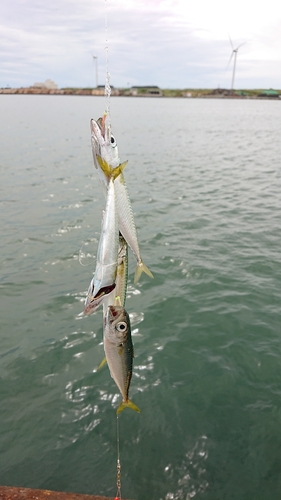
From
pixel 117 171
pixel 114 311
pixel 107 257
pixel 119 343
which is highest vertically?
pixel 117 171

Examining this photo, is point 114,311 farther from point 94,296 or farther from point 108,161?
point 108,161

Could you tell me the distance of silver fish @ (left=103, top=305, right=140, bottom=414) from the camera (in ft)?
10.2

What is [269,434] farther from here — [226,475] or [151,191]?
[151,191]

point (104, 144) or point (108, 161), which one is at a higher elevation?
point (104, 144)

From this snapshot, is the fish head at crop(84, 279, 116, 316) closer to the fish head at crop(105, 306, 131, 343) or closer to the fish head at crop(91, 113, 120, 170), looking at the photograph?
the fish head at crop(105, 306, 131, 343)

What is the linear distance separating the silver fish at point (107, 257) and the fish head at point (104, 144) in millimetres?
193

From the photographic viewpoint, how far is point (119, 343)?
10.7 feet

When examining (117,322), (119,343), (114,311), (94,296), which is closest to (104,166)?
(94,296)

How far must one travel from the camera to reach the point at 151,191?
24.2 meters

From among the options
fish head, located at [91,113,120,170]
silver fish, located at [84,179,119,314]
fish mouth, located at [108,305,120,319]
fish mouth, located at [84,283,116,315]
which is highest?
fish head, located at [91,113,120,170]

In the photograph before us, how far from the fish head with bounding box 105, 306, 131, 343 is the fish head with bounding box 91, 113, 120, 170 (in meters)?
1.18

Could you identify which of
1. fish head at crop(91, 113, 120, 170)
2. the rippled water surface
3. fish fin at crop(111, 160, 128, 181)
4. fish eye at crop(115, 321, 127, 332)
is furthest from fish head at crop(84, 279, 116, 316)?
the rippled water surface

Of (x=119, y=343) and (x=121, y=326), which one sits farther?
(x=119, y=343)

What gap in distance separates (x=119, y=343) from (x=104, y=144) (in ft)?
5.56
